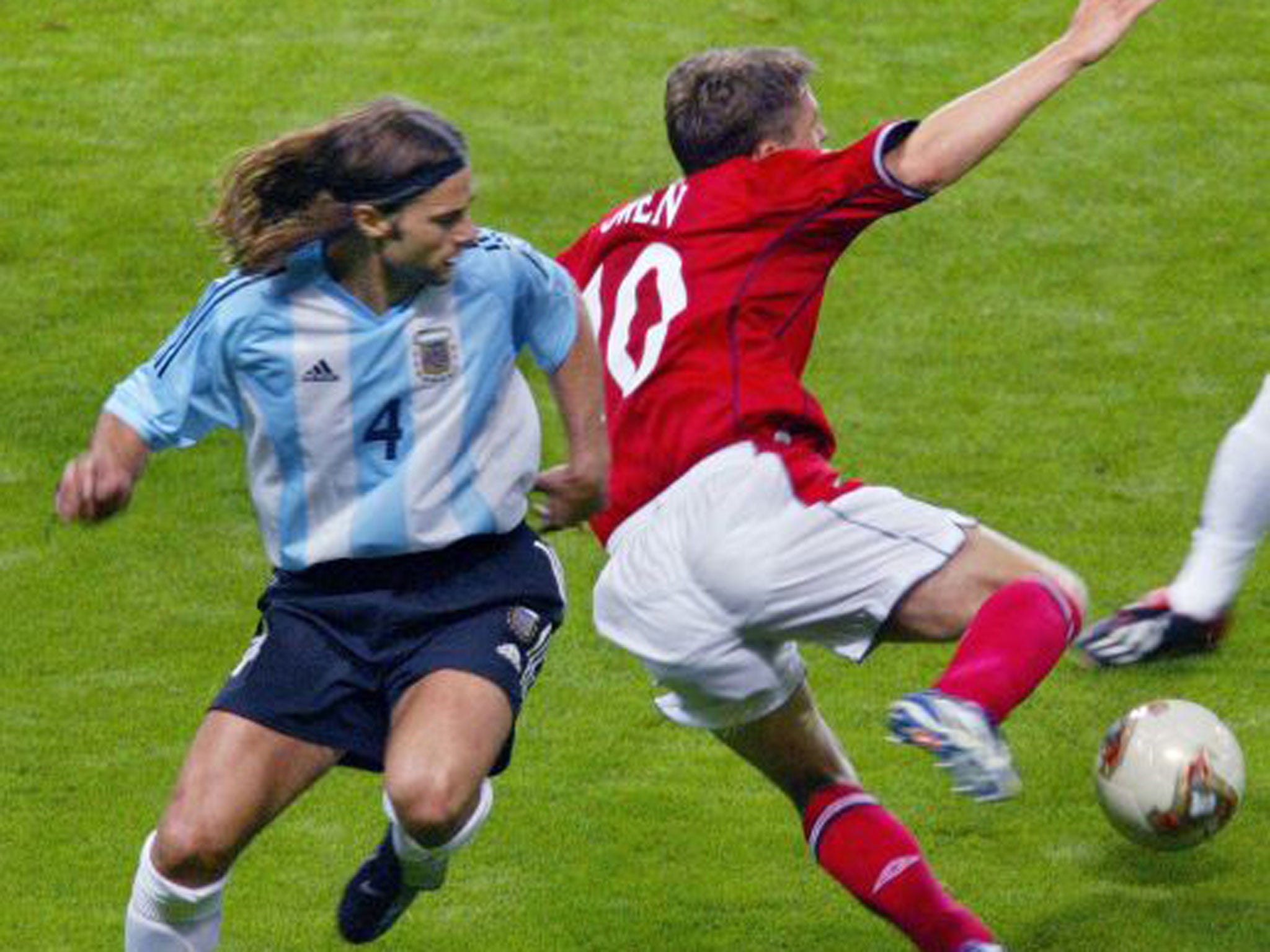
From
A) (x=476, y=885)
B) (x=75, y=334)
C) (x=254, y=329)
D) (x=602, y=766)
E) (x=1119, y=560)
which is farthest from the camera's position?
(x=75, y=334)

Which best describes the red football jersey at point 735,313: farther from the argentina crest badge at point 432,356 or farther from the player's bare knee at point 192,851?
the player's bare knee at point 192,851

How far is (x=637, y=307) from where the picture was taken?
6.41m

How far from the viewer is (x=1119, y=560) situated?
357 inches

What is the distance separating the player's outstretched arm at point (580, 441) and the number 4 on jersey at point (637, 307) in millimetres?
202

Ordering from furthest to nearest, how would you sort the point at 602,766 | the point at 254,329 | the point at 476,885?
1. the point at 602,766
2. the point at 476,885
3. the point at 254,329

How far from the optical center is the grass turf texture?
23.4 ft

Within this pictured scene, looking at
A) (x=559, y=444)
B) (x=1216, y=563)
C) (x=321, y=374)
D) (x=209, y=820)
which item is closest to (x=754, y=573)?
(x=321, y=374)

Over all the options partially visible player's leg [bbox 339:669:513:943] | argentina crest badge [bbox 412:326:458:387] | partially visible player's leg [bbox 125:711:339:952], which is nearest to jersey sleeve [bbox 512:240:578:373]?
argentina crest badge [bbox 412:326:458:387]

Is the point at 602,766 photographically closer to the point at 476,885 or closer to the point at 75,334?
the point at 476,885

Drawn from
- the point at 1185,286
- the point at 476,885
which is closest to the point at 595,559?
the point at 476,885

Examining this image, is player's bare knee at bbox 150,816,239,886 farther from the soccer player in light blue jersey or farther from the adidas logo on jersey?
the adidas logo on jersey

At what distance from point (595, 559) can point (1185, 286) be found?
9.53 feet

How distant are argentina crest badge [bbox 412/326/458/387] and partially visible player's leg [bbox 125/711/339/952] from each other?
2.61 ft

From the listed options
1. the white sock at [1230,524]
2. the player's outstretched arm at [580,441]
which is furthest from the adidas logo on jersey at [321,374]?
the white sock at [1230,524]
